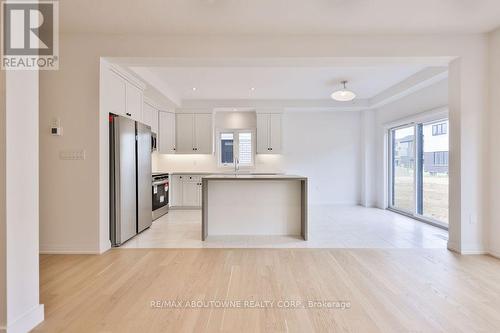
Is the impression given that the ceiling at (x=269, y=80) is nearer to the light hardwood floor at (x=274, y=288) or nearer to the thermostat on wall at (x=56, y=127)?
the thermostat on wall at (x=56, y=127)

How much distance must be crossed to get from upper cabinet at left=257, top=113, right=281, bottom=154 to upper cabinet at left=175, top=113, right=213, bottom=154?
4.11 ft

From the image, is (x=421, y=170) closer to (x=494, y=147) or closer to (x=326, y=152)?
(x=494, y=147)

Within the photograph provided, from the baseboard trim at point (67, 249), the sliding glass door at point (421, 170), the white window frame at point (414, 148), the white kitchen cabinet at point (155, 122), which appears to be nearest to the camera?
the baseboard trim at point (67, 249)

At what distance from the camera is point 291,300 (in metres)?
2.21

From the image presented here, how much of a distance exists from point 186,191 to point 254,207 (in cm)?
293

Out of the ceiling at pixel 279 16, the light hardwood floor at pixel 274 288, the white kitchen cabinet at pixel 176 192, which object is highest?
the ceiling at pixel 279 16

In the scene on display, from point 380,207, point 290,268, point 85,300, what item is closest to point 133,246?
point 85,300

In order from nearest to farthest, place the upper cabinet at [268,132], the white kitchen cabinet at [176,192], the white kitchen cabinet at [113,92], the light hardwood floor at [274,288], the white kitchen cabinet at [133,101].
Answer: the light hardwood floor at [274,288] < the white kitchen cabinet at [113,92] < the white kitchen cabinet at [133,101] < the white kitchen cabinet at [176,192] < the upper cabinet at [268,132]

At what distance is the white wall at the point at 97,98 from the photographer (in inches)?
132

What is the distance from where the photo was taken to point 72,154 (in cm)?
337

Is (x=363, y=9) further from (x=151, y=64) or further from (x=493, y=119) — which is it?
(x=151, y=64)

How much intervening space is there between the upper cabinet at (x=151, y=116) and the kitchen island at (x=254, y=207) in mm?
2490

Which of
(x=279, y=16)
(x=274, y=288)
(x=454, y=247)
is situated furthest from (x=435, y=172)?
(x=274, y=288)

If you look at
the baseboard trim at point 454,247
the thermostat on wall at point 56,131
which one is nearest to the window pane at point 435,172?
the baseboard trim at point 454,247
